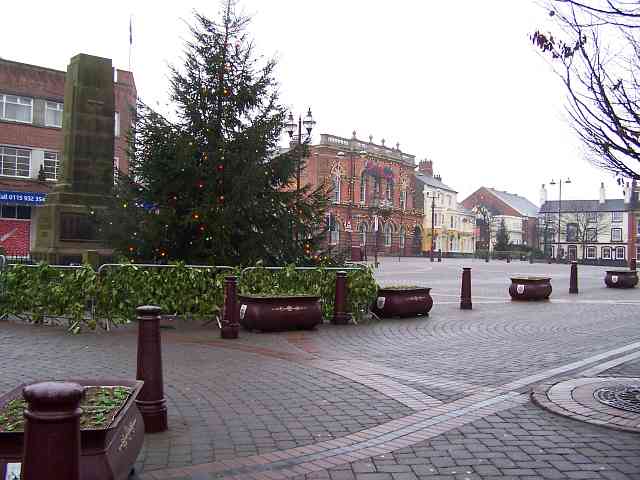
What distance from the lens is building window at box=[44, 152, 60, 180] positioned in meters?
40.6

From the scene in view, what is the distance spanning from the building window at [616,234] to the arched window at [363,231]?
162 ft

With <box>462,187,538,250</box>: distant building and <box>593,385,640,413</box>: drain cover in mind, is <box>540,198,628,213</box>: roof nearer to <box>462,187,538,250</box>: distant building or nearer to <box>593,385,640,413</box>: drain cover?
<box>462,187,538,250</box>: distant building

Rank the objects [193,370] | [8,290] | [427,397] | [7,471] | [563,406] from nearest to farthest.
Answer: [7,471] < [563,406] < [427,397] < [193,370] < [8,290]

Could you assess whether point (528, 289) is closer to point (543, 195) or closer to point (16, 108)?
point (16, 108)

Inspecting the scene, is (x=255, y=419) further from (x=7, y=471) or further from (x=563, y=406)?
(x=563, y=406)

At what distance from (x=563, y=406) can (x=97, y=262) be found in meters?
11.3

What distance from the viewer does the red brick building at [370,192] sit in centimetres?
7531

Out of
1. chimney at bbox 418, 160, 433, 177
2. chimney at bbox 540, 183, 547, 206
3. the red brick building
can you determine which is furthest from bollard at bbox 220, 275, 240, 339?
chimney at bbox 540, 183, 547, 206

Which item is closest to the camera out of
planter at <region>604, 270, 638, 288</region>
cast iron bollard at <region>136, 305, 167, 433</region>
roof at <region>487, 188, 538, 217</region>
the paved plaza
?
the paved plaza

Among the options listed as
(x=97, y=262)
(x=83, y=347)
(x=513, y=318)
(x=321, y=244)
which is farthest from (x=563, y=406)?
(x=97, y=262)

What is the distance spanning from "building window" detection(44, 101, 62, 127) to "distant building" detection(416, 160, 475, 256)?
59148mm

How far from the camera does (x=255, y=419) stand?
5.82m

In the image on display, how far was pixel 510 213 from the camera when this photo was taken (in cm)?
11356

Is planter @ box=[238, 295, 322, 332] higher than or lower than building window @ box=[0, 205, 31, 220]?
lower
